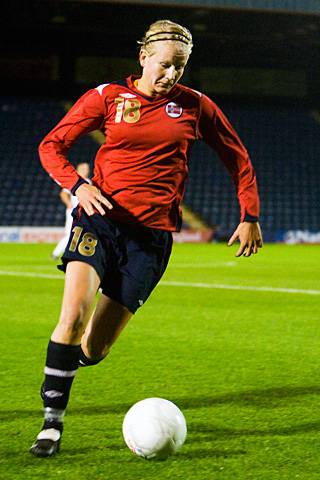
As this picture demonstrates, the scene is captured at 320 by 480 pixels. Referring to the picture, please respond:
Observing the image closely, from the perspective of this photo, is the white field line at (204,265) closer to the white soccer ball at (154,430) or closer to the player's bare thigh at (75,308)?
the player's bare thigh at (75,308)

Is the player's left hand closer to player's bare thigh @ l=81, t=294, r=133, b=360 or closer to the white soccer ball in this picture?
player's bare thigh @ l=81, t=294, r=133, b=360

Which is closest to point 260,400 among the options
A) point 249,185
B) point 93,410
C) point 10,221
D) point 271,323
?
point 93,410

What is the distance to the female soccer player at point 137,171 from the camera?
4.24 meters

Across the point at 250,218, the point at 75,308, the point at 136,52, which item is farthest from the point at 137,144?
the point at 136,52

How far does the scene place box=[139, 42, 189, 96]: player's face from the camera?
4.24m

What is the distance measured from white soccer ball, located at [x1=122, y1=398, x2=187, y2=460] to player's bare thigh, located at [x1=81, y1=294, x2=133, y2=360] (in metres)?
0.80

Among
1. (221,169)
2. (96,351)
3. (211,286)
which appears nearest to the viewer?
(96,351)

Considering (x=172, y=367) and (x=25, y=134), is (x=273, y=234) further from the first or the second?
(x=172, y=367)

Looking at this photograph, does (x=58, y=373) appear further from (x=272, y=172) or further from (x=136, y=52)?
(x=136, y=52)

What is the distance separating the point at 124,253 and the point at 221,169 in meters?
29.7

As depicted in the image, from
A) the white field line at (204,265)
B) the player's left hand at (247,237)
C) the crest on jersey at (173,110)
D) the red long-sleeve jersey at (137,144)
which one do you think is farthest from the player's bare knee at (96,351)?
the white field line at (204,265)

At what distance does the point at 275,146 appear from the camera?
3447 centimetres

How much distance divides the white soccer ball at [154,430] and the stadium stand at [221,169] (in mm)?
26845

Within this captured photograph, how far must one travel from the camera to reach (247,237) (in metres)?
4.49
